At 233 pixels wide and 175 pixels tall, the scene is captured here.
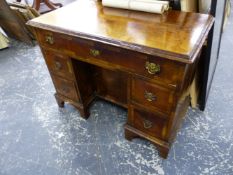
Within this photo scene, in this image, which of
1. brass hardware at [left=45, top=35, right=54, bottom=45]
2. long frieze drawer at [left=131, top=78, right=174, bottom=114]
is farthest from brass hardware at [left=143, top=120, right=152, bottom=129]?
brass hardware at [left=45, top=35, right=54, bottom=45]

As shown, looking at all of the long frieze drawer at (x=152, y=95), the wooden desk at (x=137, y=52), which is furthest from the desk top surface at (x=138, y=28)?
the long frieze drawer at (x=152, y=95)

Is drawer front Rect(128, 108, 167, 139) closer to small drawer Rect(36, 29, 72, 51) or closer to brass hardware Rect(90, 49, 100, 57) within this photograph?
→ brass hardware Rect(90, 49, 100, 57)

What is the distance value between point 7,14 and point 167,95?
7.20ft

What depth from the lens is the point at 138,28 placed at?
0.96m

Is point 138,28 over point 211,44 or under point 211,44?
over

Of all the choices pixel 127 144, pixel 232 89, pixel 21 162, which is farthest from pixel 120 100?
pixel 232 89

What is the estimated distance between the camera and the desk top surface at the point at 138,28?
0.81 meters

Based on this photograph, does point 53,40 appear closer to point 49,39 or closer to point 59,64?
point 49,39

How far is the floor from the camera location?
1.24 metres

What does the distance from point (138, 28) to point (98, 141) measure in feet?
2.72

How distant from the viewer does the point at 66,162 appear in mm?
1289

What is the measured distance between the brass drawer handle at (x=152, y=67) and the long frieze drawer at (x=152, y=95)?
0.27 ft

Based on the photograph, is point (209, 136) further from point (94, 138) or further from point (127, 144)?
point (94, 138)

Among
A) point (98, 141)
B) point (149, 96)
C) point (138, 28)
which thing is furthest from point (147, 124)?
point (138, 28)
